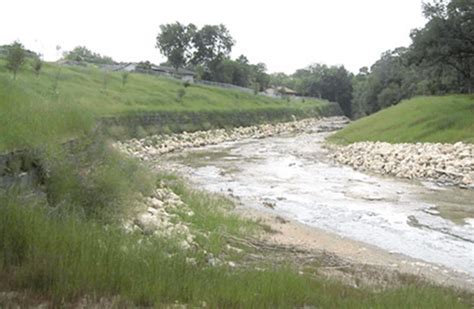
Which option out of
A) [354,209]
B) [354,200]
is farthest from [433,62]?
[354,209]

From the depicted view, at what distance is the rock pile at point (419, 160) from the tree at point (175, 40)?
69.6 metres

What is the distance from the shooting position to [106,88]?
166 feet

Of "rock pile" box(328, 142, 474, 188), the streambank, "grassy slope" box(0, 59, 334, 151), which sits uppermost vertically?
"grassy slope" box(0, 59, 334, 151)

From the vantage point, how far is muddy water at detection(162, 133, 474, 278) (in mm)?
14227

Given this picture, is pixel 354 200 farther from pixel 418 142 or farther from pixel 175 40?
pixel 175 40

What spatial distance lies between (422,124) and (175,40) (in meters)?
69.3

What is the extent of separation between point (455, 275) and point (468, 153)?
20.7 m

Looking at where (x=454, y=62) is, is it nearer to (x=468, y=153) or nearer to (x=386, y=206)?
(x=468, y=153)

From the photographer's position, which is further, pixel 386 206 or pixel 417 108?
pixel 417 108

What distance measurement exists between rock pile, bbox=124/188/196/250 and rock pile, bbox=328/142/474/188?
14.9 m

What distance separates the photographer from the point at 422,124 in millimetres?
41656

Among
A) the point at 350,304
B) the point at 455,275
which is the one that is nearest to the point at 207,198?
the point at 455,275

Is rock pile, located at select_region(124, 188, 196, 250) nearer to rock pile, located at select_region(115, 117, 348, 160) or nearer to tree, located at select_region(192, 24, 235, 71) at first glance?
rock pile, located at select_region(115, 117, 348, 160)

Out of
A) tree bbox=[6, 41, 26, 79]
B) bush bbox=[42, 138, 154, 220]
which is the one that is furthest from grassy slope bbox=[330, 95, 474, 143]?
bush bbox=[42, 138, 154, 220]
